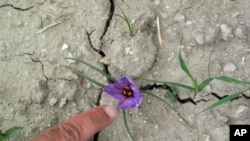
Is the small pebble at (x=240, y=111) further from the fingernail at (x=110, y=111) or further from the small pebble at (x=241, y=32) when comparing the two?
the fingernail at (x=110, y=111)

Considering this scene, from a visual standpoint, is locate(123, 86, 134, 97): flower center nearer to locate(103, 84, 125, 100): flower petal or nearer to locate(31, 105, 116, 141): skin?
locate(103, 84, 125, 100): flower petal

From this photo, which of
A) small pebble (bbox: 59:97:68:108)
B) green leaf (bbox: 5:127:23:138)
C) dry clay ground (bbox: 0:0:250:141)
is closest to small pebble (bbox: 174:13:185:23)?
dry clay ground (bbox: 0:0:250:141)

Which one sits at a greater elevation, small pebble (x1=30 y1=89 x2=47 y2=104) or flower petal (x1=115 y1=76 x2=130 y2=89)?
flower petal (x1=115 y1=76 x2=130 y2=89)

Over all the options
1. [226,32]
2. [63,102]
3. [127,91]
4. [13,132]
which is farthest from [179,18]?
[13,132]

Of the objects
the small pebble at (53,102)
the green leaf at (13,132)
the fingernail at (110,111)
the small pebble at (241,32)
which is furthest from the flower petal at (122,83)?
the small pebble at (241,32)

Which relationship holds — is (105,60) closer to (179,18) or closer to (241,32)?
(179,18)
